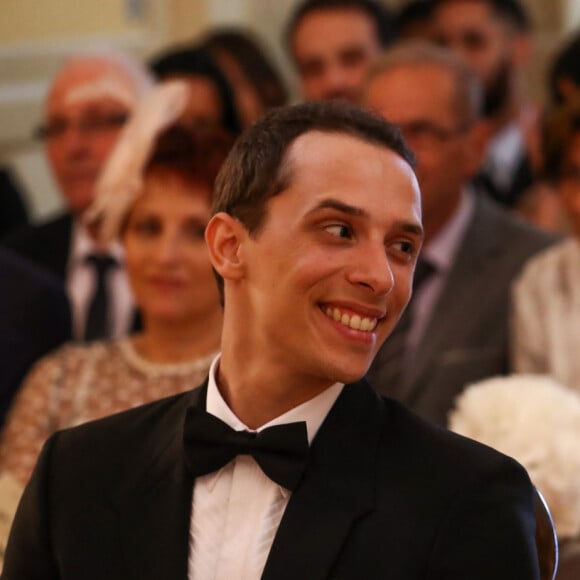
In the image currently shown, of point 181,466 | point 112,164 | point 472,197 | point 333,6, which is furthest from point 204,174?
point 333,6

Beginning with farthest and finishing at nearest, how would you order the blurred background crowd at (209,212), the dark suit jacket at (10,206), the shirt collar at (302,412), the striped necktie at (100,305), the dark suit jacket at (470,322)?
the dark suit jacket at (10,206), the striped necktie at (100,305), the dark suit jacket at (470,322), the blurred background crowd at (209,212), the shirt collar at (302,412)

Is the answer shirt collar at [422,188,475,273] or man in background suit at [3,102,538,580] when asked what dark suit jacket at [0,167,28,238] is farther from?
man in background suit at [3,102,538,580]

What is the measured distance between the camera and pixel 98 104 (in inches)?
138

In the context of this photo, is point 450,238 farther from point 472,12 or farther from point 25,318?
point 472,12

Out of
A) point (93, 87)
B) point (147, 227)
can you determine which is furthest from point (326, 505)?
point (93, 87)

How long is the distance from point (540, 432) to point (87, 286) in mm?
1584

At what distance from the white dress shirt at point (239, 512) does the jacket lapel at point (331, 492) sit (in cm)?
2

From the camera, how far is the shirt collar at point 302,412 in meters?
1.44

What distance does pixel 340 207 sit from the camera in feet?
4.44

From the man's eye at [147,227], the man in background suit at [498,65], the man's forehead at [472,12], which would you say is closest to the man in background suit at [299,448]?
the man's eye at [147,227]

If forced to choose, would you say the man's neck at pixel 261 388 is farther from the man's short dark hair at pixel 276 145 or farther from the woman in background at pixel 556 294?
the woman in background at pixel 556 294

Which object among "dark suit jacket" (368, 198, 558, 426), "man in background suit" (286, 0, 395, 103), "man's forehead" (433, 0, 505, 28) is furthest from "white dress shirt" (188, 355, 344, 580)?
"man's forehead" (433, 0, 505, 28)

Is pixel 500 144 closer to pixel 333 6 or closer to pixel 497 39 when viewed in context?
pixel 497 39

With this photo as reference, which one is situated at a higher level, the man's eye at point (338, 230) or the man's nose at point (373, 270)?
the man's eye at point (338, 230)
